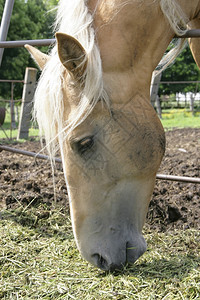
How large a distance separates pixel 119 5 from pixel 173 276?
56.7 inches

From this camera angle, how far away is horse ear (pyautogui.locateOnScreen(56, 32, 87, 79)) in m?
1.50

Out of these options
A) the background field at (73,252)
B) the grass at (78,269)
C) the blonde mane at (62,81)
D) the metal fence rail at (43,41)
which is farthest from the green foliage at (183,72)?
the blonde mane at (62,81)

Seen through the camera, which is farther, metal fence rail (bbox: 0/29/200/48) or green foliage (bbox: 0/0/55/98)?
green foliage (bbox: 0/0/55/98)

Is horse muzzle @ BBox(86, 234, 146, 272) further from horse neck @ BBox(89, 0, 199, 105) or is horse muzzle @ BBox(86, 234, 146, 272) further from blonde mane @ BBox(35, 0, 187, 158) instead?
horse neck @ BBox(89, 0, 199, 105)

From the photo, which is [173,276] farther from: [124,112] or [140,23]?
[140,23]

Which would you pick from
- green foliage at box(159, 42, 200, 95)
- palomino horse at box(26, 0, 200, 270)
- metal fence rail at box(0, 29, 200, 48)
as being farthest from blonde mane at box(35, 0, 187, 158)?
green foliage at box(159, 42, 200, 95)

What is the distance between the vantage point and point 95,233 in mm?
1656

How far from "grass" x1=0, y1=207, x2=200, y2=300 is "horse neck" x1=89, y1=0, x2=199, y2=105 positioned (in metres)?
0.95

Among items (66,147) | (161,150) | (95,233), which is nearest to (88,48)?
(66,147)

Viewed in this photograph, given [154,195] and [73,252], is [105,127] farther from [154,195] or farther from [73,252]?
[154,195]

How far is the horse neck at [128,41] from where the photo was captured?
5.50 feet

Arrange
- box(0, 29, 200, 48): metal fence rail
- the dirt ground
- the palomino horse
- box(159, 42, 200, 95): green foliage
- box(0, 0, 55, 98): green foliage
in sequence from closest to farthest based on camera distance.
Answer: the palomino horse < box(0, 29, 200, 48): metal fence rail < the dirt ground < box(0, 0, 55, 98): green foliage < box(159, 42, 200, 95): green foliage

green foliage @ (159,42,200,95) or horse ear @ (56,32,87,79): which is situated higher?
green foliage @ (159,42,200,95)

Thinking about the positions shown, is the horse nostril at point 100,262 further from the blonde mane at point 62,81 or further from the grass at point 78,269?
the blonde mane at point 62,81
